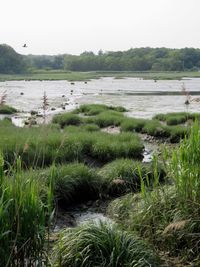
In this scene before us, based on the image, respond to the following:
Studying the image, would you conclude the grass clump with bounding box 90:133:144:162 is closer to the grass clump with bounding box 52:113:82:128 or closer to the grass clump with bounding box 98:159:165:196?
the grass clump with bounding box 98:159:165:196

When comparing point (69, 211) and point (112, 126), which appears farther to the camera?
point (112, 126)

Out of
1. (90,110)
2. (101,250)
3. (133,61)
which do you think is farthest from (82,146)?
(133,61)

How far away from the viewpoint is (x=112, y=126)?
2625cm

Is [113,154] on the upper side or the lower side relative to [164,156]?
lower

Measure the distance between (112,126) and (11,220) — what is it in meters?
21.3

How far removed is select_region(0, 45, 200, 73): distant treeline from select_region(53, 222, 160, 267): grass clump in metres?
135

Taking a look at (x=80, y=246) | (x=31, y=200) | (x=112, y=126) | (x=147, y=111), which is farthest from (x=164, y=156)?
(x=147, y=111)

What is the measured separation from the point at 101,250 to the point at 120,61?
170054mm

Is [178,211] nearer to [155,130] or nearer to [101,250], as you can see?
[101,250]

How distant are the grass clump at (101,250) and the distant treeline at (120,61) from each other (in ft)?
443

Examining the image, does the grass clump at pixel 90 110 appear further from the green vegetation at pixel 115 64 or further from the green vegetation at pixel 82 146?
the green vegetation at pixel 115 64

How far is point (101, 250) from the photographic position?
19.6 feet

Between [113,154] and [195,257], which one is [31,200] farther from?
[113,154]

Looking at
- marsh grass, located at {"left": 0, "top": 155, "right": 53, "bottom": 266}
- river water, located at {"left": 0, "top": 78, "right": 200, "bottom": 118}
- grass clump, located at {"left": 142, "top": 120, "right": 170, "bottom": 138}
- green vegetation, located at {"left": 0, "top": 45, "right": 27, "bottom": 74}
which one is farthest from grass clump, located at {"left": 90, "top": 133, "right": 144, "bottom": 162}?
green vegetation, located at {"left": 0, "top": 45, "right": 27, "bottom": 74}
